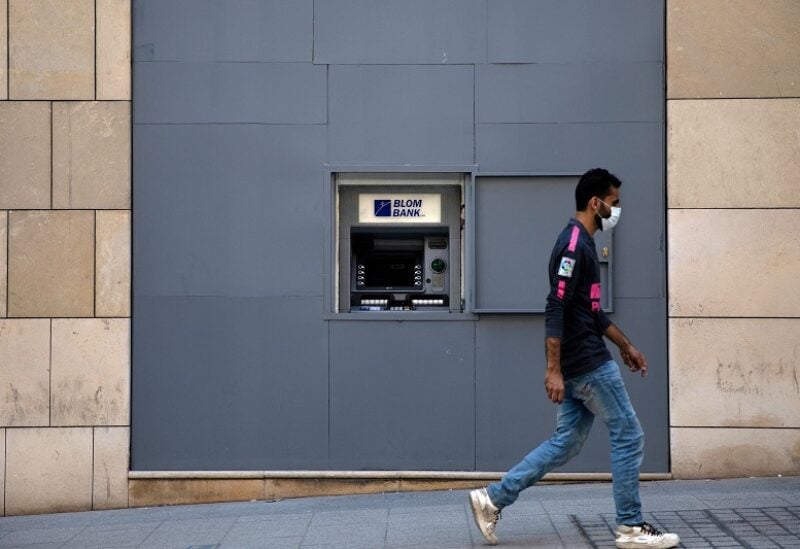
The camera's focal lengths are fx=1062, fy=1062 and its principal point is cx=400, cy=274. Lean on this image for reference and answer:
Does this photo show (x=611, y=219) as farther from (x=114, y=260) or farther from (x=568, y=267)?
(x=114, y=260)

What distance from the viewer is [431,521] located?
665 centimetres

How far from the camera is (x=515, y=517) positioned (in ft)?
21.8

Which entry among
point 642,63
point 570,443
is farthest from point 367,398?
point 642,63

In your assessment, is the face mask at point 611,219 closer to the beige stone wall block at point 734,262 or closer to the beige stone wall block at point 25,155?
the beige stone wall block at point 734,262

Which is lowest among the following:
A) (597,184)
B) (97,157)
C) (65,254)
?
(65,254)

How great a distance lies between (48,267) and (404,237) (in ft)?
8.54

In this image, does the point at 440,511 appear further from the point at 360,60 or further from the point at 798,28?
the point at 798,28

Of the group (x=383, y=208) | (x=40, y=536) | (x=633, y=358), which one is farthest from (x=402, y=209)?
(x=40, y=536)

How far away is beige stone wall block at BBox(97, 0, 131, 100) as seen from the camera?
25.2 ft

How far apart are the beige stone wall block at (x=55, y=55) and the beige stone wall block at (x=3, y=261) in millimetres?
920

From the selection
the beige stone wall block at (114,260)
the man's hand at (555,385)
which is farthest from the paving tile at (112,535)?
the man's hand at (555,385)

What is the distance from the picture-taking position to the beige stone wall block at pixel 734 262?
24.8 ft

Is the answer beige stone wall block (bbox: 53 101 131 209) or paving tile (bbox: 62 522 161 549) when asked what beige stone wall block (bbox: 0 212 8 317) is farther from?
paving tile (bbox: 62 522 161 549)

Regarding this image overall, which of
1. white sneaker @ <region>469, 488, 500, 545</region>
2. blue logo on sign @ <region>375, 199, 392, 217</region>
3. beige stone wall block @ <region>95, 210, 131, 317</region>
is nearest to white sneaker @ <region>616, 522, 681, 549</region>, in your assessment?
white sneaker @ <region>469, 488, 500, 545</region>
